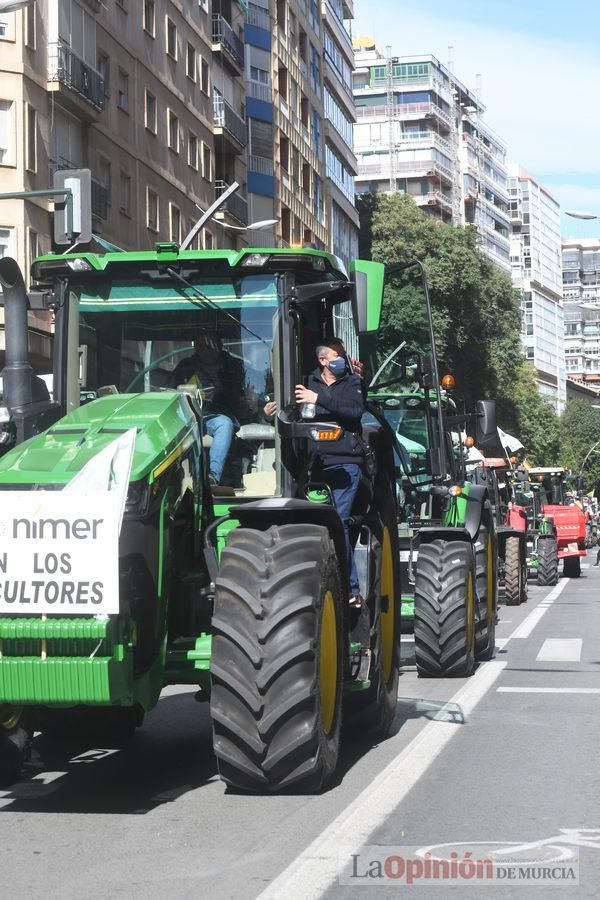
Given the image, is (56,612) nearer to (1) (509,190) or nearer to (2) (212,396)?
(2) (212,396)

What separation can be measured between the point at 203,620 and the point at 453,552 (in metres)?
5.88

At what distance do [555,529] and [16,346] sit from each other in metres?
27.7

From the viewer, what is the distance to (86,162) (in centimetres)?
4047

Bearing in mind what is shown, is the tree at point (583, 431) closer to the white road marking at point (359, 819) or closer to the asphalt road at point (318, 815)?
the asphalt road at point (318, 815)

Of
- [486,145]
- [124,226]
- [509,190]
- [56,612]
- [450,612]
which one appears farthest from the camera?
[509,190]

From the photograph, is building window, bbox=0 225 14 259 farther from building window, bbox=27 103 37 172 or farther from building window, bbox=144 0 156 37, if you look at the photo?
building window, bbox=144 0 156 37

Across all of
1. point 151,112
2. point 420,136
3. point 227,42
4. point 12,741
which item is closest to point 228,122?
point 227,42

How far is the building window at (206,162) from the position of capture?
5322cm

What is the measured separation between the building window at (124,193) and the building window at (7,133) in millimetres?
7468

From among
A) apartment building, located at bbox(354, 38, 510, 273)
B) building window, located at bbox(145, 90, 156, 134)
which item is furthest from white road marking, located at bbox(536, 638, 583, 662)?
apartment building, located at bbox(354, 38, 510, 273)

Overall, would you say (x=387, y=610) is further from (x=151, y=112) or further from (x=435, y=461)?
(x=151, y=112)

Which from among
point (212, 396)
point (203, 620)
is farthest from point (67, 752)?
point (212, 396)

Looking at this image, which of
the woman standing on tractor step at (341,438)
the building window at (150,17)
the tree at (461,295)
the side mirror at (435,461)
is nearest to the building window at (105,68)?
the building window at (150,17)

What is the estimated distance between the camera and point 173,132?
4962 centimetres
